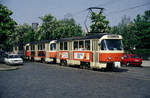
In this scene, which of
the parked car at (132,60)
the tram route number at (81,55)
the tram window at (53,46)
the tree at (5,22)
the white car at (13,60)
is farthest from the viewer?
the tree at (5,22)

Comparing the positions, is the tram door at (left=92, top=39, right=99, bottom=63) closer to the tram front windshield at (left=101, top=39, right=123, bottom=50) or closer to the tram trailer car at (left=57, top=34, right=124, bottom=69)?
the tram trailer car at (left=57, top=34, right=124, bottom=69)

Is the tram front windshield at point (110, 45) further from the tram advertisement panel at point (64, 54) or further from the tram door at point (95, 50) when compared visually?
the tram advertisement panel at point (64, 54)

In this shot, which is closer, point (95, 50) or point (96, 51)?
point (96, 51)

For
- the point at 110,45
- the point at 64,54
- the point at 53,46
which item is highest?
the point at 53,46

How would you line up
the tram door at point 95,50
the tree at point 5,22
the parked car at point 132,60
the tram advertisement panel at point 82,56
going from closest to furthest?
the tram door at point 95,50 < the tram advertisement panel at point 82,56 < the parked car at point 132,60 < the tree at point 5,22

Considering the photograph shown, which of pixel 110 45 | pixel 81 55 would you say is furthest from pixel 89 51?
pixel 110 45

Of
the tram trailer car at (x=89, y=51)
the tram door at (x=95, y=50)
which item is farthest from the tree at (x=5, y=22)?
the tram door at (x=95, y=50)

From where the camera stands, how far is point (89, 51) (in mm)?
19766

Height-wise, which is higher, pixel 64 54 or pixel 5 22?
pixel 5 22

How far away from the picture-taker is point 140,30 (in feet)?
153

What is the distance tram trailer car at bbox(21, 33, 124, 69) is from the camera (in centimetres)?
1805

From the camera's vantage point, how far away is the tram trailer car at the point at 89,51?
18.0m

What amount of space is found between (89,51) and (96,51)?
3.70 ft

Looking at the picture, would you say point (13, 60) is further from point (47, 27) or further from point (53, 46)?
point (47, 27)
